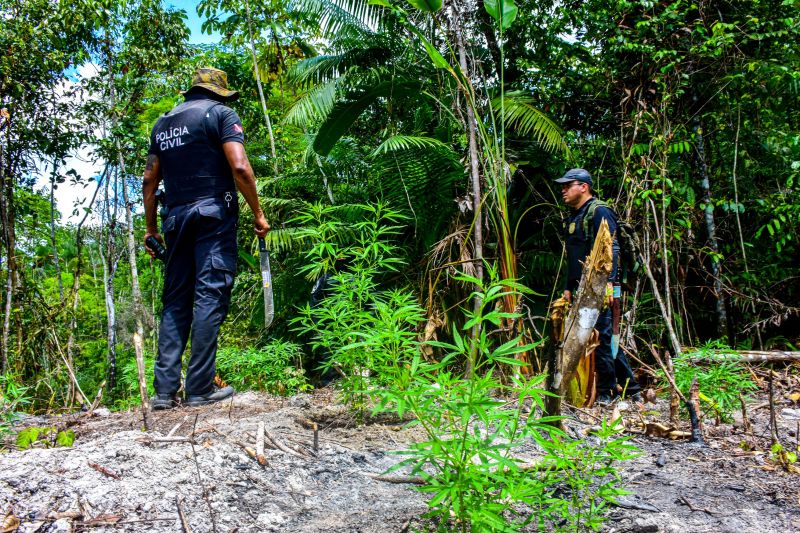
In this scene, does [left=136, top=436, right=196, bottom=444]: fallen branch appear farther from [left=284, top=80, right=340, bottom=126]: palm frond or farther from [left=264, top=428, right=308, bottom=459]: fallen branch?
[left=284, top=80, right=340, bottom=126]: palm frond

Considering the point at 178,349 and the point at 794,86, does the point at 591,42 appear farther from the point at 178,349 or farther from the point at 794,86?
the point at 178,349

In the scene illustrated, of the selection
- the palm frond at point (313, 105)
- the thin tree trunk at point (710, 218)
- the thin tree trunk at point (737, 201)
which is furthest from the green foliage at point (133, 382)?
the thin tree trunk at point (737, 201)

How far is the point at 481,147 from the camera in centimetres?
526

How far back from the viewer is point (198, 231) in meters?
3.55

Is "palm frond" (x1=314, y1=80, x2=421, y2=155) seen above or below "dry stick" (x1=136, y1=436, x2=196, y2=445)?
above

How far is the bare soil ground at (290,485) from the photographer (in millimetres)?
1906

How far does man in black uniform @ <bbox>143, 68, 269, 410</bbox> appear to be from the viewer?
11.3ft

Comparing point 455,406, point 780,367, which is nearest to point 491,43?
point 780,367

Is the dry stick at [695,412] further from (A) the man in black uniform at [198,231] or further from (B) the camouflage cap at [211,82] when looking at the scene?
(B) the camouflage cap at [211,82]

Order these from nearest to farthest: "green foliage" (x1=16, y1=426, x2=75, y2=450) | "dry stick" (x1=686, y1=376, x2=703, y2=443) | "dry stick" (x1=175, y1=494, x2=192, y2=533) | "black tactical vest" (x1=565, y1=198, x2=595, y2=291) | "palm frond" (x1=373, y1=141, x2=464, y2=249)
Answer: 1. "dry stick" (x1=175, y1=494, x2=192, y2=533)
2. "green foliage" (x1=16, y1=426, x2=75, y2=450)
3. "dry stick" (x1=686, y1=376, x2=703, y2=443)
4. "black tactical vest" (x1=565, y1=198, x2=595, y2=291)
5. "palm frond" (x1=373, y1=141, x2=464, y2=249)

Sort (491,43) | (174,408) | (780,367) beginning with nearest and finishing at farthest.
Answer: (174,408), (780,367), (491,43)

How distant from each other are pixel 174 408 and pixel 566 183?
324 cm

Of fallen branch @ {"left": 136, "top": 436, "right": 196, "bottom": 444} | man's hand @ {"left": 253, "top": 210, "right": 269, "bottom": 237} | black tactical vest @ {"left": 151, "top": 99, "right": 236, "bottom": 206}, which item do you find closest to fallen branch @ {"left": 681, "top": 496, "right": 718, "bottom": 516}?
fallen branch @ {"left": 136, "top": 436, "right": 196, "bottom": 444}

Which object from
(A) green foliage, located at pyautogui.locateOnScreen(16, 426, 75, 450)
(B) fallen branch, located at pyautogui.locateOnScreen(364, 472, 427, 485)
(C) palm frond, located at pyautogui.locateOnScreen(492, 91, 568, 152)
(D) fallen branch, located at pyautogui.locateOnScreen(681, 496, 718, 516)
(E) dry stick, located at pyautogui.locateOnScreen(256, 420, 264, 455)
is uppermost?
(C) palm frond, located at pyautogui.locateOnScreen(492, 91, 568, 152)
